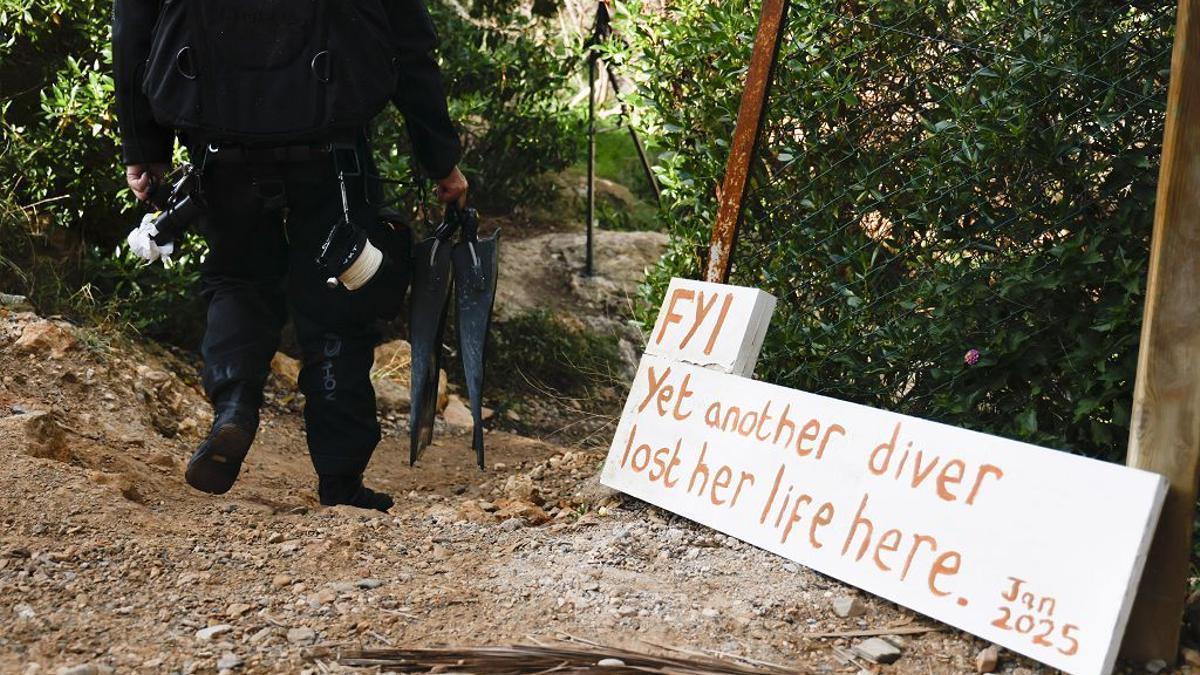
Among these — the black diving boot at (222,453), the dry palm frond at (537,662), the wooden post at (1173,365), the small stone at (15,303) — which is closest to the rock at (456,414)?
the small stone at (15,303)

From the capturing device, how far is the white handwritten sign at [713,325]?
3580 mm

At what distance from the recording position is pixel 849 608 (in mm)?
2945

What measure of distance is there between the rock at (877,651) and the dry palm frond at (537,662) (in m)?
0.19

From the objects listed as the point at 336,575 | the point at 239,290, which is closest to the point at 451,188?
the point at 239,290

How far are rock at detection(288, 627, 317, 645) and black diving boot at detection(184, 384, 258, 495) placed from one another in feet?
2.88

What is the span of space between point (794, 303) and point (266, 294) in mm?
1622

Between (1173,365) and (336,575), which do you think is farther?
(336,575)

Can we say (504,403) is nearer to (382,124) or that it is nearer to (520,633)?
(382,124)

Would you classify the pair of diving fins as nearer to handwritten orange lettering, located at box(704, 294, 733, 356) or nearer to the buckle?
the buckle

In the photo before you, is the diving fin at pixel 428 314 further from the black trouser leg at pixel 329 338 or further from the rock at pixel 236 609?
the rock at pixel 236 609

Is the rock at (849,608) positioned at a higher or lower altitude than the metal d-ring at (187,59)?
lower

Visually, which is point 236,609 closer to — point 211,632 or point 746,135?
point 211,632

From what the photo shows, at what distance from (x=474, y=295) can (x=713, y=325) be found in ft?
2.39

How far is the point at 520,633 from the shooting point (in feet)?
9.16
